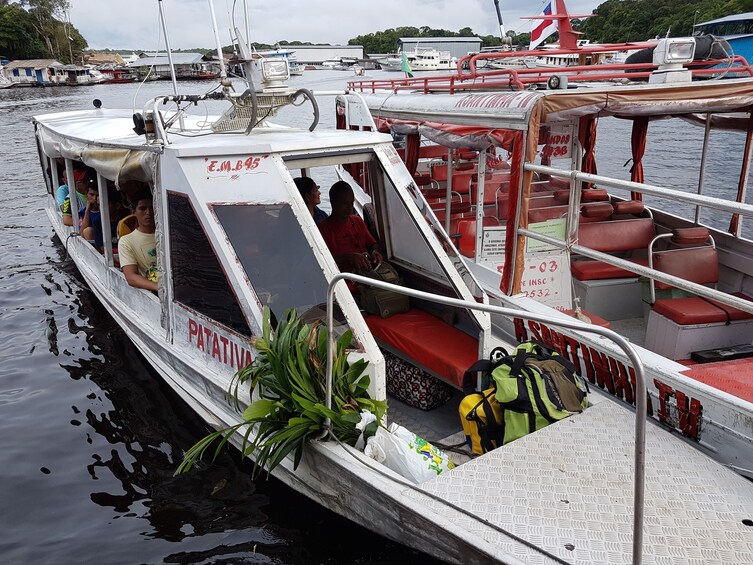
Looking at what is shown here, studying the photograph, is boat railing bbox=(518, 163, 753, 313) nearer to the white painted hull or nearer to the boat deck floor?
the white painted hull

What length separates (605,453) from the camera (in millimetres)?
3395

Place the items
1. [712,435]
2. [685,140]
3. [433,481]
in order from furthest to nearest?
[685,140], [712,435], [433,481]

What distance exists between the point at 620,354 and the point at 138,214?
4532 mm

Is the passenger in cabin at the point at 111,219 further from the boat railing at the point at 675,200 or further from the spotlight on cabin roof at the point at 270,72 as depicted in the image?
the boat railing at the point at 675,200

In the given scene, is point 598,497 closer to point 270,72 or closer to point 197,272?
point 197,272

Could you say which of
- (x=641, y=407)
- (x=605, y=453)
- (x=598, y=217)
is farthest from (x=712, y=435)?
(x=598, y=217)

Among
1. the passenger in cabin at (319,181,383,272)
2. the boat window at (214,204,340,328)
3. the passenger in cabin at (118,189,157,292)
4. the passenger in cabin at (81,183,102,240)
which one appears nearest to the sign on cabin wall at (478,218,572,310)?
the passenger in cabin at (319,181,383,272)

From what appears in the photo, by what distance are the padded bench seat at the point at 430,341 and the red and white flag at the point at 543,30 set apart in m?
5.01

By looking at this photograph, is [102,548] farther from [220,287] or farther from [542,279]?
[542,279]

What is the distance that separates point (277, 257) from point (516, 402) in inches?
74.9

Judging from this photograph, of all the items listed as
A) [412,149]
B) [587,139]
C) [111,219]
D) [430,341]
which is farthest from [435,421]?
[587,139]

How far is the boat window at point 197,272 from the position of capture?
170 inches

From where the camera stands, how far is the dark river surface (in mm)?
4320

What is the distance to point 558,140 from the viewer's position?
722cm
